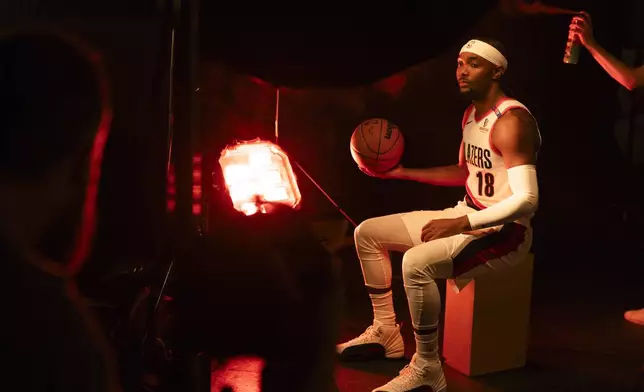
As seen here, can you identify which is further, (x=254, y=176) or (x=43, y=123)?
(x=254, y=176)

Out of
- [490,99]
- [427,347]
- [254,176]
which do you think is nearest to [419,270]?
[427,347]

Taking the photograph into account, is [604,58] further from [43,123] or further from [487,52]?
[43,123]

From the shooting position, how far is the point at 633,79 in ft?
13.9

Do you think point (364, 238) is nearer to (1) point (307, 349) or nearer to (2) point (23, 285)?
(1) point (307, 349)

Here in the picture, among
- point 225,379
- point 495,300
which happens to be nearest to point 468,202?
point 495,300

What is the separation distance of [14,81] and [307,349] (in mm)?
921

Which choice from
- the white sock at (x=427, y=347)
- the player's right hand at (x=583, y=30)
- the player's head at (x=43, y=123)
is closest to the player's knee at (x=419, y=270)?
the white sock at (x=427, y=347)

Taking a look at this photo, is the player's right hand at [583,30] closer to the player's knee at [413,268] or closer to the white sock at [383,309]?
the player's knee at [413,268]

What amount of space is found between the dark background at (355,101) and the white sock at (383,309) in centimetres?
134

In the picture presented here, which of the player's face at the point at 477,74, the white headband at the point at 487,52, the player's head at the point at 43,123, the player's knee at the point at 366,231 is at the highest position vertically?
the white headband at the point at 487,52

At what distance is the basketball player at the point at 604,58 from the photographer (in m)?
4.04

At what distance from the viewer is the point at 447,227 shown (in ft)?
11.9

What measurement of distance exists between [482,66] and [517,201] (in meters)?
0.79

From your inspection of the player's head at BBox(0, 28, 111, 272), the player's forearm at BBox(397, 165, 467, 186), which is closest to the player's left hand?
the player's forearm at BBox(397, 165, 467, 186)
